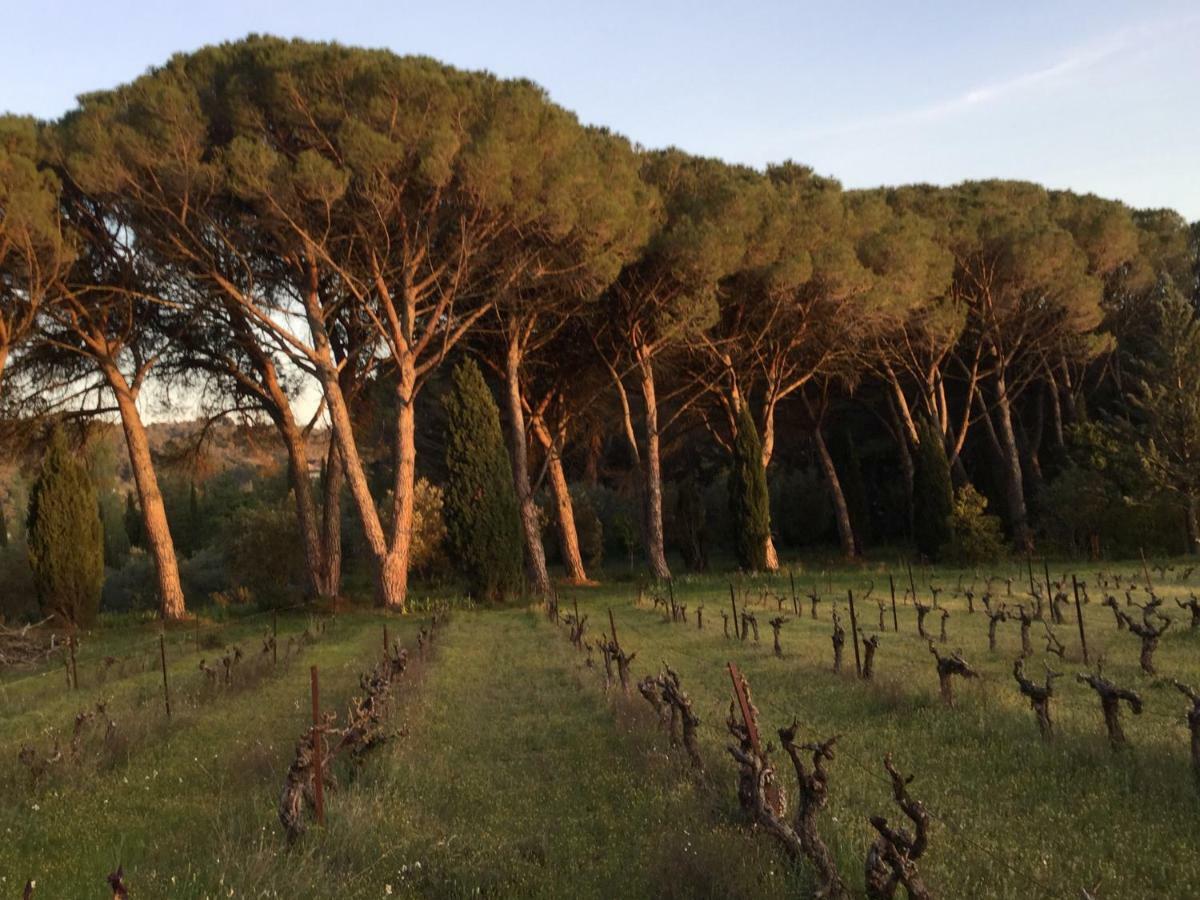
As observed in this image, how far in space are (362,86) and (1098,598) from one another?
20.0 meters

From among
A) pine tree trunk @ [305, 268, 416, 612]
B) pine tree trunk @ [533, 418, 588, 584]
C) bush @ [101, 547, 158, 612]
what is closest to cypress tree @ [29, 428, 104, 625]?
pine tree trunk @ [305, 268, 416, 612]

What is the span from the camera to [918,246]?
95.1 feet

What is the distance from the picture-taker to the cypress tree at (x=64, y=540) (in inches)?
1025

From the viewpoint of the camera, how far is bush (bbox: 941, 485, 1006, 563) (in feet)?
98.0

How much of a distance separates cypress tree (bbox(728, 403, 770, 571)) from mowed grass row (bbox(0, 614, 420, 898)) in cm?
2044

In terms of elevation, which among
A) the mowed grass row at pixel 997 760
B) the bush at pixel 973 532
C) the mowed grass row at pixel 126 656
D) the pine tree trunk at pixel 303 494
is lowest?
the mowed grass row at pixel 126 656

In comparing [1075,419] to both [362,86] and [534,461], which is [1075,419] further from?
[362,86]

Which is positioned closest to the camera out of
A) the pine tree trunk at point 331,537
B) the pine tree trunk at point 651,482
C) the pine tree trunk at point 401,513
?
the pine tree trunk at point 401,513

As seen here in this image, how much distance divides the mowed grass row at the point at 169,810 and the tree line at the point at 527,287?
1414 centimetres

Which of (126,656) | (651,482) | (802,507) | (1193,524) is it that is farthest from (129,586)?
(1193,524)

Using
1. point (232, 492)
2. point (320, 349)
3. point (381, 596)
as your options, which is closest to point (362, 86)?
point (320, 349)

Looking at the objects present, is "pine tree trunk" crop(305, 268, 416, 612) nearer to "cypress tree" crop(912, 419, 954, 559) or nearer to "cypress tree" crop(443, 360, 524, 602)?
"cypress tree" crop(443, 360, 524, 602)

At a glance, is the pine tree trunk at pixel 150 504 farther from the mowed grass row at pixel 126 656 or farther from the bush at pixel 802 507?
the bush at pixel 802 507

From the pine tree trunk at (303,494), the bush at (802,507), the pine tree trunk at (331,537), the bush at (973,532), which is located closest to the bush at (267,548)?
the pine tree trunk at (303,494)
